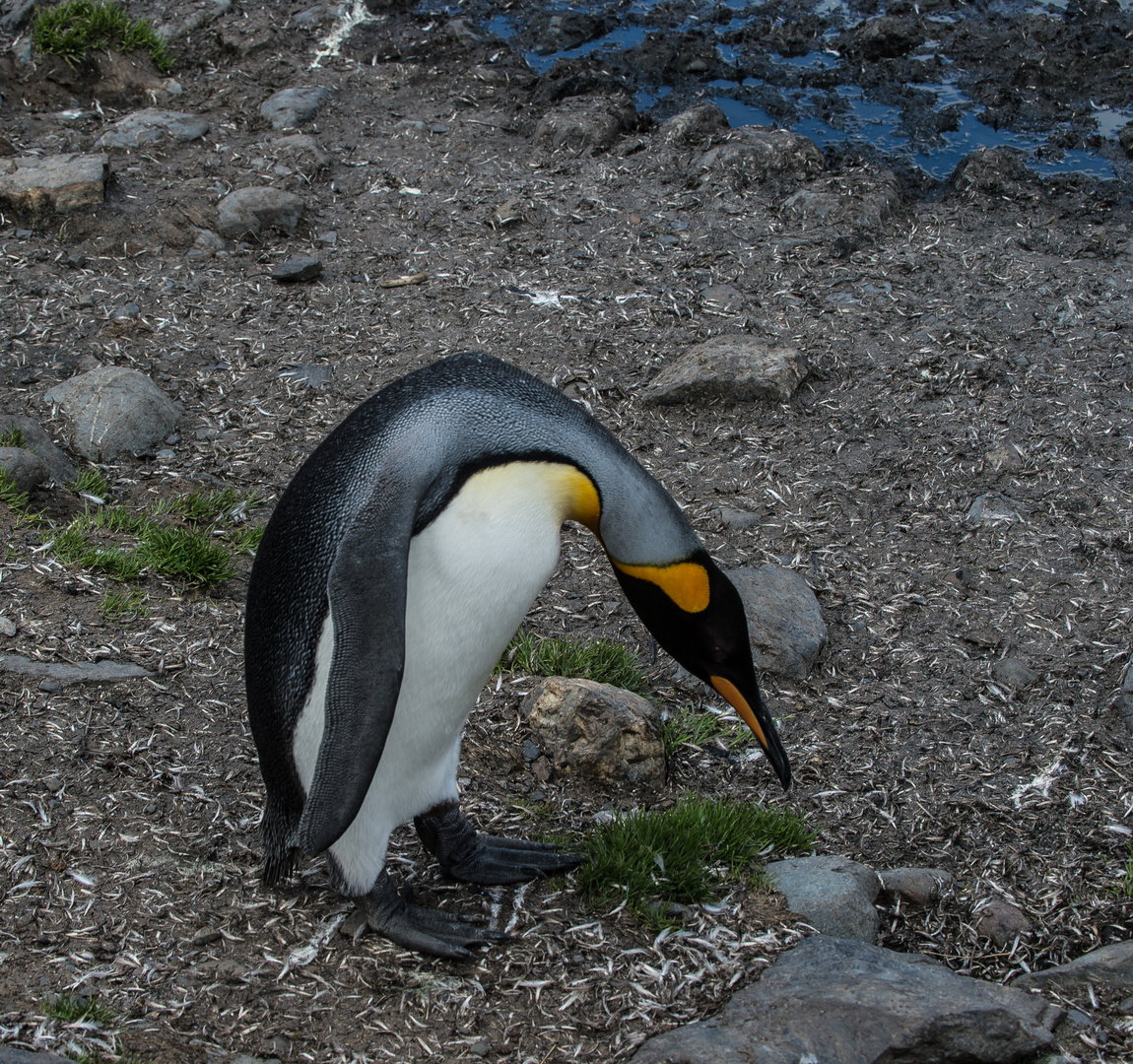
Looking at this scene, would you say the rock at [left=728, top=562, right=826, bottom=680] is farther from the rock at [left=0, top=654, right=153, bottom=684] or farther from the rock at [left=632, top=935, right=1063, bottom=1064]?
the rock at [left=0, top=654, right=153, bottom=684]

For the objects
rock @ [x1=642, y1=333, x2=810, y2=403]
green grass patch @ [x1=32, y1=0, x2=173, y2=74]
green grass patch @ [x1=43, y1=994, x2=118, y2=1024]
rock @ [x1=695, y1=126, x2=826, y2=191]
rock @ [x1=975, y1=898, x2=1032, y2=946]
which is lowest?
rock @ [x1=975, y1=898, x2=1032, y2=946]

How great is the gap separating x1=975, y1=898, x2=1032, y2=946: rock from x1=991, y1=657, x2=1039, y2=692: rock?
995 mm

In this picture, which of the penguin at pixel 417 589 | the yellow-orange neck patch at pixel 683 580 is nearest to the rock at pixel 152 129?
the penguin at pixel 417 589

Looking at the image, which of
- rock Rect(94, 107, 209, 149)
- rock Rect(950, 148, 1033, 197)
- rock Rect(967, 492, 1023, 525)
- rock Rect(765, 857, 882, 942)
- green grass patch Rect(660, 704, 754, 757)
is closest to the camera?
rock Rect(765, 857, 882, 942)

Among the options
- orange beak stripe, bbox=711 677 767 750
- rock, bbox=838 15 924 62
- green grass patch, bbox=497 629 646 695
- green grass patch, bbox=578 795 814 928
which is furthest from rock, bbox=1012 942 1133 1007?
rock, bbox=838 15 924 62

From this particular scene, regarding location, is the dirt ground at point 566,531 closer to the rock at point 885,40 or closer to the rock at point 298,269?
the rock at point 298,269

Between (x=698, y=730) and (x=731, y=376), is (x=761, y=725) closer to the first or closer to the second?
(x=698, y=730)

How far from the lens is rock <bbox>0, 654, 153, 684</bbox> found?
10.2ft

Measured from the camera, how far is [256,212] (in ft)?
19.3

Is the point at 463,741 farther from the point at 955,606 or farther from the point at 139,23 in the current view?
the point at 139,23

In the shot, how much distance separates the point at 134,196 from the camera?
19.5 feet

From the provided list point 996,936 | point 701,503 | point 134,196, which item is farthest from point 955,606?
point 134,196

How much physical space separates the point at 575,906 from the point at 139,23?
6.78 m

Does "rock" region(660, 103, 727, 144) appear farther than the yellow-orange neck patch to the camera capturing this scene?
Yes
